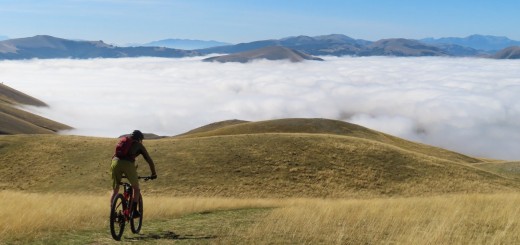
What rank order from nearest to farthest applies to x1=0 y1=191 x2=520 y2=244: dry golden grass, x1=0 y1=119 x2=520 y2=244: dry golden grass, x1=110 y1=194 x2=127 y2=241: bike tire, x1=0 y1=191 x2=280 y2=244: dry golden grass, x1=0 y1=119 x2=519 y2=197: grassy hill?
x1=0 y1=191 x2=520 y2=244: dry golden grass
x1=110 y1=194 x2=127 y2=241: bike tire
x1=0 y1=191 x2=280 y2=244: dry golden grass
x1=0 y1=119 x2=520 y2=244: dry golden grass
x1=0 y1=119 x2=519 y2=197: grassy hill

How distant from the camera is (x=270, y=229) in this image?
45.4 feet

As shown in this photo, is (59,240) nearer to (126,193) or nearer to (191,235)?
(126,193)

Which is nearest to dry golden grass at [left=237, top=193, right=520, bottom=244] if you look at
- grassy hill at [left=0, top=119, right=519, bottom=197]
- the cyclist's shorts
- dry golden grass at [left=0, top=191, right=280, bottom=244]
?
the cyclist's shorts

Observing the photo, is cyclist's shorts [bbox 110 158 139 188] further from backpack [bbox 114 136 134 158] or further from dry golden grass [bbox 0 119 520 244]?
dry golden grass [bbox 0 119 520 244]

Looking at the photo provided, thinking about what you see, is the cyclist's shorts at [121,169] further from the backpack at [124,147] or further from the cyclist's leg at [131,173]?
the backpack at [124,147]

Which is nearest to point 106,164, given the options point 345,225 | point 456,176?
point 456,176

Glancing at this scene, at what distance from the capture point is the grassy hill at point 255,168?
4078cm

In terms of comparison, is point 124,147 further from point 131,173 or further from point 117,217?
point 117,217

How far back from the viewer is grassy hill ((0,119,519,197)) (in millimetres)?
40781

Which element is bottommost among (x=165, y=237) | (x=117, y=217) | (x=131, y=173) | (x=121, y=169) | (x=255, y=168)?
(x=255, y=168)

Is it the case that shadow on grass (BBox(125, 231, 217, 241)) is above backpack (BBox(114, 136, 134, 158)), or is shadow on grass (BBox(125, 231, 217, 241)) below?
below

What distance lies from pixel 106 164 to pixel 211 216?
1209 inches

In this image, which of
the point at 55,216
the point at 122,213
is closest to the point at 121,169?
the point at 122,213

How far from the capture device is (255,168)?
45.1 metres
